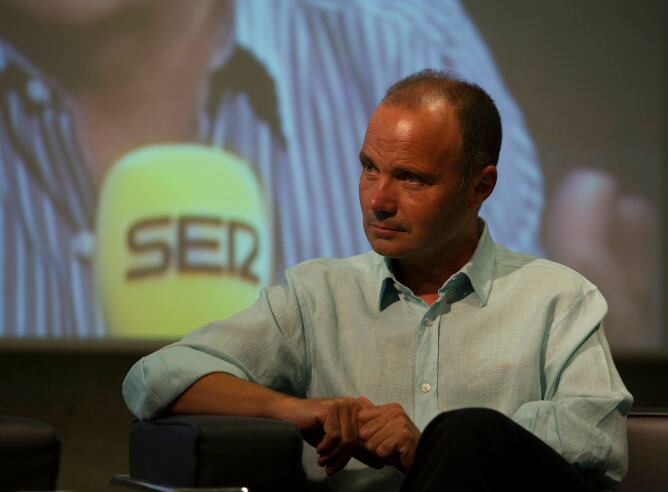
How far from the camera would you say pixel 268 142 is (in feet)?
11.7

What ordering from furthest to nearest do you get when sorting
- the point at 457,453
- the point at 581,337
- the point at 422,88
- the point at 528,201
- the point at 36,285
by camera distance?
the point at 528,201
the point at 36,285
the point at 422,88
the point at 581,337
the point at 457,453

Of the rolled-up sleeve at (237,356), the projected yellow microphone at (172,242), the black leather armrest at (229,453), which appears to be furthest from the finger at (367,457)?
the projected yellow microphone at (172,242)

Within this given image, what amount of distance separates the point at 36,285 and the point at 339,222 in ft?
3.30

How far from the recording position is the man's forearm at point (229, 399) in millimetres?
1872

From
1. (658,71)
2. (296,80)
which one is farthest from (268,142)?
(658,71)

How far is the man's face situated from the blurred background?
149cm

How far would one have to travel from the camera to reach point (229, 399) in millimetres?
1882

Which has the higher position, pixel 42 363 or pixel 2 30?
pixel 2 30

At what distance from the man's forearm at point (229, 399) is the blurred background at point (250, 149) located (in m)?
1.60

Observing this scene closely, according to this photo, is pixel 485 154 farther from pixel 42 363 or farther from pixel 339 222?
pixel 42 363

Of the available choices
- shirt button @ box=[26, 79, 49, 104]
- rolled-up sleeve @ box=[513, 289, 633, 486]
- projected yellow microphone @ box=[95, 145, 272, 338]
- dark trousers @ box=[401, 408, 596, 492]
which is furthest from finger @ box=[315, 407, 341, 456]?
shirt button @ box=[26, 79, 49, 104]

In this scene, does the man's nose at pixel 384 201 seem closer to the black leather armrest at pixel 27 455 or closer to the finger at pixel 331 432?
the finger at pixel 331 432

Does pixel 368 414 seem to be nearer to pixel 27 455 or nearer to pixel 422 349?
pixel 422 349

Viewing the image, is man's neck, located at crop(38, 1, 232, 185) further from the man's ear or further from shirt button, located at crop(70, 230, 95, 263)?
the man's ear
